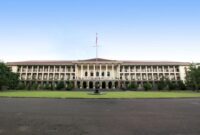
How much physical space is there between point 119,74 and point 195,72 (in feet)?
122

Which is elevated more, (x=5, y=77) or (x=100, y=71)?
(x=100, y=71)

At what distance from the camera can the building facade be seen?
89875mm

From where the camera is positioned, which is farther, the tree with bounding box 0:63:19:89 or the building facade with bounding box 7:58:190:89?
the building facade with bounding box 7:58:190:89

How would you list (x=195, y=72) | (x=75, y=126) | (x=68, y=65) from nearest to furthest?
(x=75, y=126) < (x=195, y=72) < (x=68, y=65)

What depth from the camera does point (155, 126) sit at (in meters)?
8.25

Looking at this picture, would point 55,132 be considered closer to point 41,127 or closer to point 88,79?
point 41,127

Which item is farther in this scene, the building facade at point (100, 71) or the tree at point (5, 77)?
the building facade at point (100, 71)

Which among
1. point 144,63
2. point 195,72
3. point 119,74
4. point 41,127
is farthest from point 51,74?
point 41,127

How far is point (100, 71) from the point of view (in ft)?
295

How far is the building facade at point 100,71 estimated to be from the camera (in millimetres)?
89875

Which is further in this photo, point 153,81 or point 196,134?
point 153,81

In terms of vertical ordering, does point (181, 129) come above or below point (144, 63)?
below

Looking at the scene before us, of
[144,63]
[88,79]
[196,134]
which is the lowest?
[196,134]

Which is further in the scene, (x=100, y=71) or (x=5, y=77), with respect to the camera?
(x=100, y=71)
